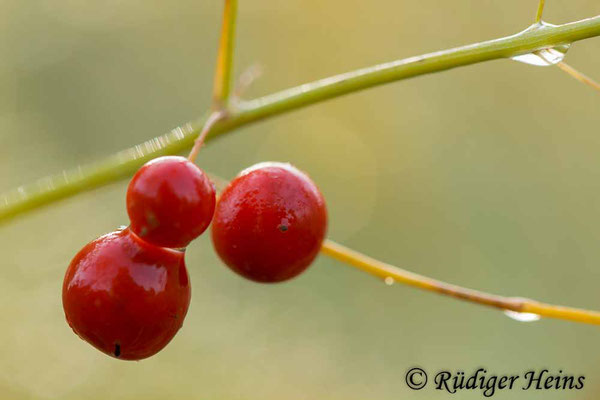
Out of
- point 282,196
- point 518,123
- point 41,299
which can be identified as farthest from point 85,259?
point 518,123

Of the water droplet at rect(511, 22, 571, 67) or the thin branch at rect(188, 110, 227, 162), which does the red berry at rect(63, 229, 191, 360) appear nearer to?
the thin branch at rect(188, 110, 227, 162)

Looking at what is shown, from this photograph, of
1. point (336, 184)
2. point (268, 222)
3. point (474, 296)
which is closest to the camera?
point (268, 222)

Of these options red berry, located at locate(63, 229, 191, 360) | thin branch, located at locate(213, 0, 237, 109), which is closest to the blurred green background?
thin branch, located at locate(213, 0, 237, 109)

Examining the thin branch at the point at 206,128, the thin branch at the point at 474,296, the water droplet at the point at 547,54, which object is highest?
the water droplet at the point at 547,54

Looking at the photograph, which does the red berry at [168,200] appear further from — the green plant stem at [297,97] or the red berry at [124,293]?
the green plant stem at [297,97]

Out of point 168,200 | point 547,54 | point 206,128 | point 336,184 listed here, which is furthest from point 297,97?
point 336,184

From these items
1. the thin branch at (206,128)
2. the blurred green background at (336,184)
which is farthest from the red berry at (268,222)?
the blurred green background at (336,184)

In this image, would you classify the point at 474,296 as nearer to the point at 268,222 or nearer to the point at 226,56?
the point at 268,222
